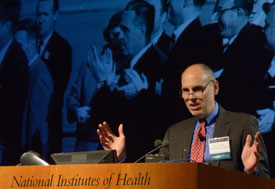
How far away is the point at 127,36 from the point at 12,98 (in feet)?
4.35

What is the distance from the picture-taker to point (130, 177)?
1.82m

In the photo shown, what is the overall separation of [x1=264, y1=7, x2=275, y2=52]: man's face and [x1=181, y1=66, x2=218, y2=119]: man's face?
646mm

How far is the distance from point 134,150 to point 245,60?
123 cm

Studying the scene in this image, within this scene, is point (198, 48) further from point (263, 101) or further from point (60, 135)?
point (60, 135)

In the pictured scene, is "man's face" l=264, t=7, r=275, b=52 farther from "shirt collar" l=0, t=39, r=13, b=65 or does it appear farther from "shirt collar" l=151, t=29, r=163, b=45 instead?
"shirt collar" l=0, t=39, r=13, b=65

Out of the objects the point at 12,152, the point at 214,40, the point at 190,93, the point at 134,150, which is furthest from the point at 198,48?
the point at 12,152

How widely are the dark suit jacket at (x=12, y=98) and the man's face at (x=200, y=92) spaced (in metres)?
1.86

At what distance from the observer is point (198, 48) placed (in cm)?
387

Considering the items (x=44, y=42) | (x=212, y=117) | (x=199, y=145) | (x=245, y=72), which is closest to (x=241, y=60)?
(x=245, y=72)

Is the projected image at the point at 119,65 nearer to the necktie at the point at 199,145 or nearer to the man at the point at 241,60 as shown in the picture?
the man at the point at 241,60

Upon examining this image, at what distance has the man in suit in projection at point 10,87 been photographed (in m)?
4.38

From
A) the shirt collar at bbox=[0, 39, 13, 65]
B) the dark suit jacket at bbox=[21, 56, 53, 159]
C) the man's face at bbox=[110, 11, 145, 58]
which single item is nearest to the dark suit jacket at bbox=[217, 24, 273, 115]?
the man's face at bbox=[110, 11, 145, 58]

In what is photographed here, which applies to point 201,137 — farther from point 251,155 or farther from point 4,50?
point 4,50

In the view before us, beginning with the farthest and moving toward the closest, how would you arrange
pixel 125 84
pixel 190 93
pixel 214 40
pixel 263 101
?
pixel 125 84, pixel 214 40, pixel 263 101, pixel 190 93
